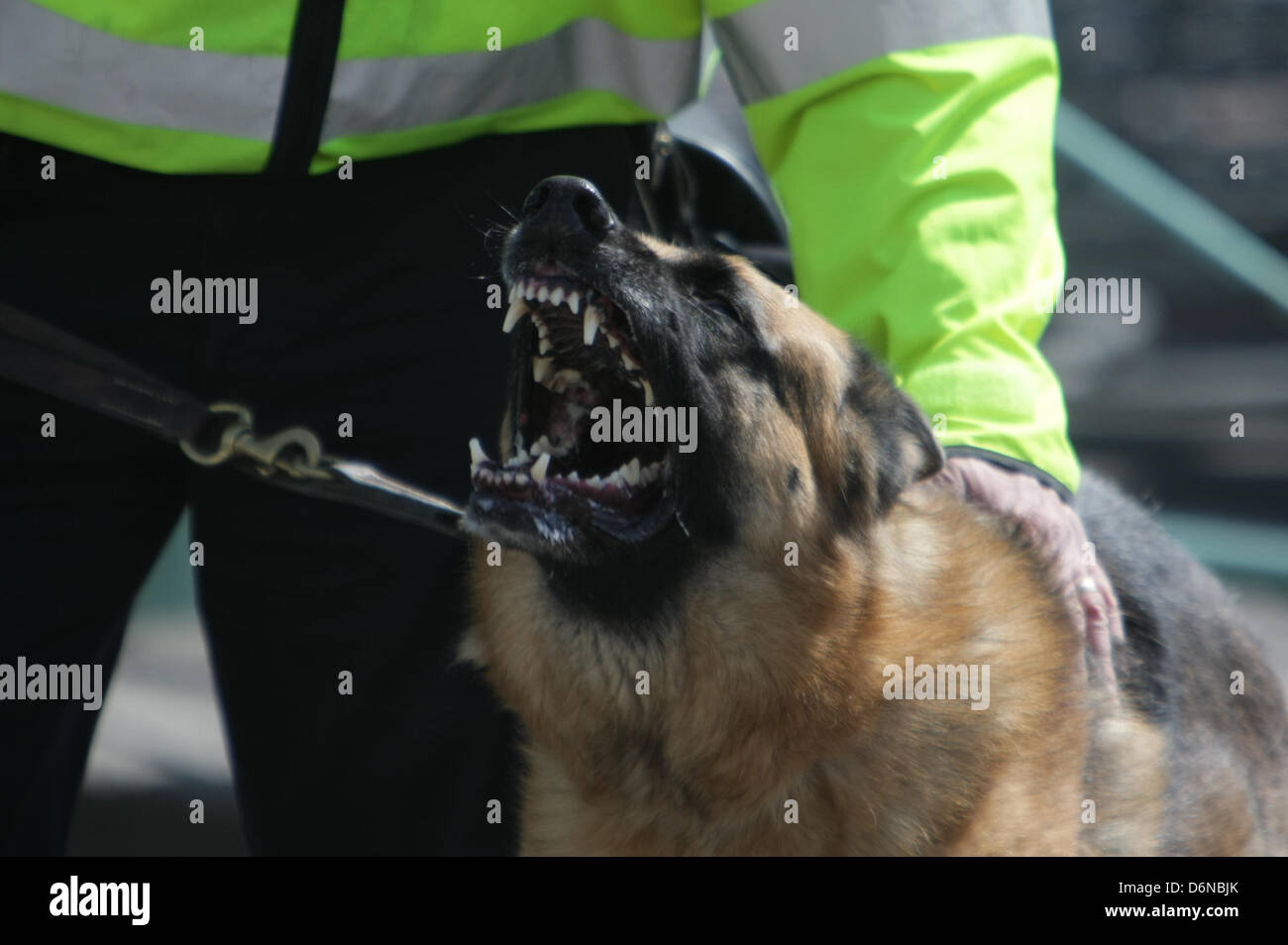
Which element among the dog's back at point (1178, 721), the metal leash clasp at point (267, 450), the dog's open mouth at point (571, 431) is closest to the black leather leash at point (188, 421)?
the metal leash clasp at point (267, 450)

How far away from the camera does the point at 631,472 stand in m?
2.04

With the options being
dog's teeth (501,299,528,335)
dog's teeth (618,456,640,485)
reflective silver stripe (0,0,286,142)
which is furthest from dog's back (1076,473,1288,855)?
reflective silver stripe (0,0,286,142)

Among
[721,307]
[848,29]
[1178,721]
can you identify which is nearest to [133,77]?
[721,307]

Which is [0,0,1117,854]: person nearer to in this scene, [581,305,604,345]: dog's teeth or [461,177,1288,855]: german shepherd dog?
[461,177,1288,855]: german shepherd dog

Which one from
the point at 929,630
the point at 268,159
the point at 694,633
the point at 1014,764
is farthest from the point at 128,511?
the point at 1014,764

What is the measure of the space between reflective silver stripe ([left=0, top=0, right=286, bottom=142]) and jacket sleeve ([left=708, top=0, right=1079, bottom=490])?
2.09 ft

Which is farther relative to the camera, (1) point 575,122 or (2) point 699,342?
(1) point 575,122

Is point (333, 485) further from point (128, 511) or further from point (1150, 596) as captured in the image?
point (1150, 596)

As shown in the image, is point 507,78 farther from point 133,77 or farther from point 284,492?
point 284,492

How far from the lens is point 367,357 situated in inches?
83.9

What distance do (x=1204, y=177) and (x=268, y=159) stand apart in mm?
5824

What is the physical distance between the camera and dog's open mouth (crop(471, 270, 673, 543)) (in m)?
1.93

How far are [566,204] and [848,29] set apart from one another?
1.52ft

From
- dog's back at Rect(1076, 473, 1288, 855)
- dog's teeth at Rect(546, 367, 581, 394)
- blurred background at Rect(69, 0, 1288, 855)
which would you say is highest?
blurred background at Rect(69, 0, 1288, 855)
